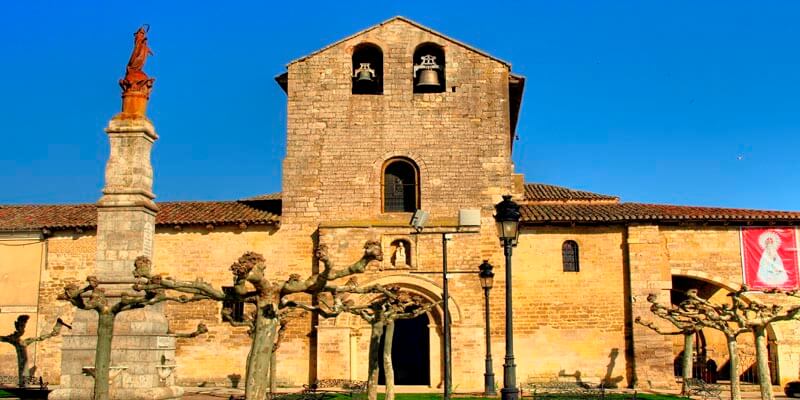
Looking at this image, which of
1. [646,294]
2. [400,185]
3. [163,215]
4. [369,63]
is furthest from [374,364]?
Result: [369,63]

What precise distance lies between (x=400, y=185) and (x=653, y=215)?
7.99 metres

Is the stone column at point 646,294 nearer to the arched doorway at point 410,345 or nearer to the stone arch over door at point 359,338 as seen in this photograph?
the stone arch over door at point 359,338

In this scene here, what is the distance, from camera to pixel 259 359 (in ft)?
46.1

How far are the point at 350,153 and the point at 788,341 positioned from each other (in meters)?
14.9

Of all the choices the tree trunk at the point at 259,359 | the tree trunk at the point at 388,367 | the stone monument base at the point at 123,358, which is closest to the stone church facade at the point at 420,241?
the tree trunk at the point at 388,367

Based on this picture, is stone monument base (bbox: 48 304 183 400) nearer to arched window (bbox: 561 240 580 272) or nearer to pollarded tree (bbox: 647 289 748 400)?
pollarded tree (bbox: 647 289 748 400)

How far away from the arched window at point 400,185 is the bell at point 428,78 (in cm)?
254

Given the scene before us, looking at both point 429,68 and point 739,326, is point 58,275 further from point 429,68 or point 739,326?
point 739,326

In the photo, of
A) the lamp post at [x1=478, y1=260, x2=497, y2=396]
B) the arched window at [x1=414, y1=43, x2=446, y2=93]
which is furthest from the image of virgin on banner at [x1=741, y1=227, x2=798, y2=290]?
the arched window at [x1=414, y1=43, x2=446, y2=93]

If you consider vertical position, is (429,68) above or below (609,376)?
above

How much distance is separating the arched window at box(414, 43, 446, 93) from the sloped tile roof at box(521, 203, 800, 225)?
5.05 meters

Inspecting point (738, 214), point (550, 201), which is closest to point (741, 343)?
point (738, 214)

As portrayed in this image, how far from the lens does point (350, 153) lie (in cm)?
2881

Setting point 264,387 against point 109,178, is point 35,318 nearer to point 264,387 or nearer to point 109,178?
point 109,178
